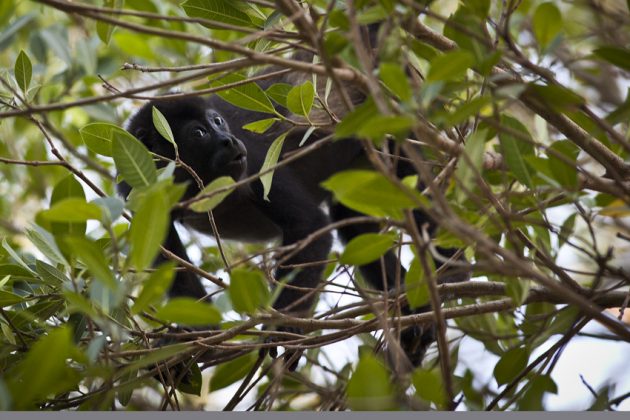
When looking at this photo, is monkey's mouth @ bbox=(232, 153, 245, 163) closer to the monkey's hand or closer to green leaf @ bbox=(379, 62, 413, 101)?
the monkey's hand

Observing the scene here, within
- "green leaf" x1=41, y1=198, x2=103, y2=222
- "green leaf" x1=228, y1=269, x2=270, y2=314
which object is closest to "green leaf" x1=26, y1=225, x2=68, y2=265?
"green leaf" x1=41, y1=198, x2=103, y2=222

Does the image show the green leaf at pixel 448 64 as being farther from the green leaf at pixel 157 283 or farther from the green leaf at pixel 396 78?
the green leaf at pixel 157 283

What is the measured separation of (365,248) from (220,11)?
2.79 ft

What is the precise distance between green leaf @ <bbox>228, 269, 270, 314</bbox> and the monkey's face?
1.81 meters

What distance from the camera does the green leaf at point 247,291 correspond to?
4.62 ft

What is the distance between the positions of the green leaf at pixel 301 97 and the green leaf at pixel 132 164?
468 millimetres

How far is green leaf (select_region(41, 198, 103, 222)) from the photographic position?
4.32 ft

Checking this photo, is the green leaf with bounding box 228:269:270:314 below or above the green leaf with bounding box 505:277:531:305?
below

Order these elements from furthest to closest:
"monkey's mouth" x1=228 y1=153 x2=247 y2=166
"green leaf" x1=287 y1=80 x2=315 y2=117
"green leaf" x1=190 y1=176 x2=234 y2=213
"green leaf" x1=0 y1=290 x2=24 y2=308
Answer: "monkey's mouth" x1=228 y1=153 x2=247 y2=166 < "green leaf" x1=0 y1=290 x2=24 y2=308 < "green leaf" x1=287 y1=80 x2=315 y2=117 < "green leaf" x1=190 y1=176 x2=234 y2=213

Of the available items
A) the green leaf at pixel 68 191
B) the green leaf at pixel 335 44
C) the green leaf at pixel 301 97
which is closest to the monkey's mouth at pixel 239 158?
the green leaf at pixel 301 97

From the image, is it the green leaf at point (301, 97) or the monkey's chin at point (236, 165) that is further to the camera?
the monkey's chin at point (236, 165)

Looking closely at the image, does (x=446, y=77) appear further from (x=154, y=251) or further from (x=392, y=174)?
(x=154, y=251)

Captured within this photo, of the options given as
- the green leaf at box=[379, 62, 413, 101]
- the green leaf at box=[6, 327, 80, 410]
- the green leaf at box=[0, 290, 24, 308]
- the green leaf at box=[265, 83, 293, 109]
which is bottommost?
the green leaf at box=[6, 327, 80, 410]

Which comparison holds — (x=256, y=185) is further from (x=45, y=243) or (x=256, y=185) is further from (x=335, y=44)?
(x=335, y=44)
